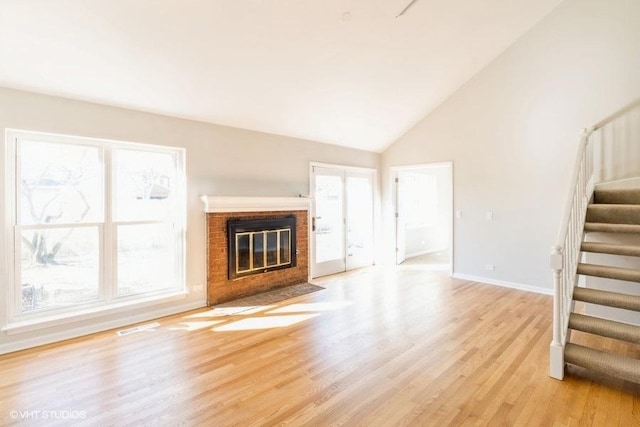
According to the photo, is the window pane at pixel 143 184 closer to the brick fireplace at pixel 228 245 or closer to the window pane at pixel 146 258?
the window pane at pixel 146 258

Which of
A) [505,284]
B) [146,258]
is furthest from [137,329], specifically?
[505,284]

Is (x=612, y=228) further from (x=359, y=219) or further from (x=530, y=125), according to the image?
(x=359, y=219)

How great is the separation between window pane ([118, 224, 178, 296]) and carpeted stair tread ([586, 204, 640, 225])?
4774 mm

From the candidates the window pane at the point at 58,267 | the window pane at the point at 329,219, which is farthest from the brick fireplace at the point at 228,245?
the window pane at the point at 58,267

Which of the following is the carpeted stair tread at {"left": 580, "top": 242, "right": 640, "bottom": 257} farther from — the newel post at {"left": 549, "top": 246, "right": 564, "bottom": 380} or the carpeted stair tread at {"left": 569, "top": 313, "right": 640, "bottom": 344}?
the newel post at {"left": 549, "top": 246, "right": 564, "bottom": 380}

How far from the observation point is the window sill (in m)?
2.97

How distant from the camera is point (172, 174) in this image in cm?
398

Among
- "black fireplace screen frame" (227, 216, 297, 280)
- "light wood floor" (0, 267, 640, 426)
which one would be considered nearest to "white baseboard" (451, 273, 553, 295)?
"light wood floor" (0, 267, 640, 426)

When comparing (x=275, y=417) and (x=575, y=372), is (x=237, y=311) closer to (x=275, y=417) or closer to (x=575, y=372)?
(x=275, y=417)

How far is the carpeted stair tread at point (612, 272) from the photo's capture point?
2.57 metres

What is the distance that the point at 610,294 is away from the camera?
2617 mm

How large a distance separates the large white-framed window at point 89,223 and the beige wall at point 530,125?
176 inches

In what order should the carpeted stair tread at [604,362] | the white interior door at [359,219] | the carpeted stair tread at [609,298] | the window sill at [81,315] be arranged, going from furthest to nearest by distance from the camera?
the white interior door at [359,219] < the window sill at [81,315] < the carpeted stair tread at [609,298] < the carpeted stair tread at [604,362]

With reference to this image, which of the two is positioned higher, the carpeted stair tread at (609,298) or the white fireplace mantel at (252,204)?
the white fireplace mantel at (252,204)
